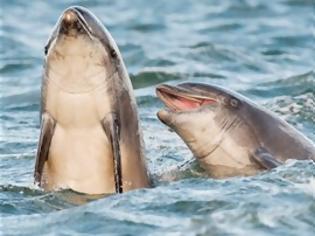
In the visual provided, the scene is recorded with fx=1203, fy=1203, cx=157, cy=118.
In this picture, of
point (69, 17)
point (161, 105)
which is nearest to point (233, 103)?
point (69, 17)

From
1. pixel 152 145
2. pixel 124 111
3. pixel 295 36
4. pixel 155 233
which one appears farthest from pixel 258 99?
pixel 155 233

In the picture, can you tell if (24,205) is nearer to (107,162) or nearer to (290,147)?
(107,162)

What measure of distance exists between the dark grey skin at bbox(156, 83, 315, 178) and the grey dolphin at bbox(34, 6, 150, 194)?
638 mm

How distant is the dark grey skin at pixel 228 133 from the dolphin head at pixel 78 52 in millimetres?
941

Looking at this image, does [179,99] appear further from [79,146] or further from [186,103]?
[79,146]

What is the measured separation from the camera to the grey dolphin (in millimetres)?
9211

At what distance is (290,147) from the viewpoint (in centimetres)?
1022

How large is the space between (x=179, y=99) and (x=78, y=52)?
1.31 meters

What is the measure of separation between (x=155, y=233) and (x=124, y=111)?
4.38 ft

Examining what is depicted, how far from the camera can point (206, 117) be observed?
10.1 m

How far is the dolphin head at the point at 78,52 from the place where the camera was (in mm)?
9148

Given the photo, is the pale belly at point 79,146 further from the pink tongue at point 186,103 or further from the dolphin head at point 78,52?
the pink tongue at point 186,103

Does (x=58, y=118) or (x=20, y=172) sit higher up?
(x=58, y=118)

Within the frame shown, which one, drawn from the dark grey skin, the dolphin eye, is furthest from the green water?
Answer: the dolphin eye
